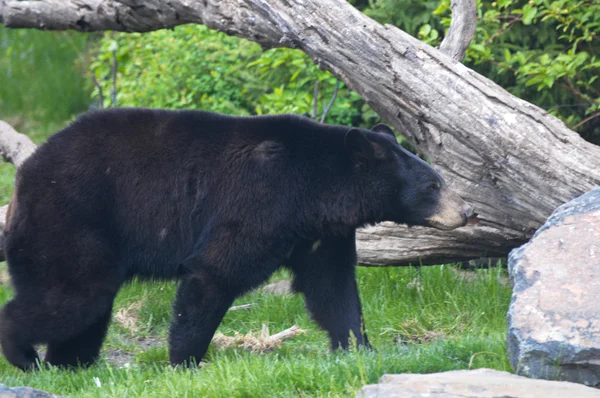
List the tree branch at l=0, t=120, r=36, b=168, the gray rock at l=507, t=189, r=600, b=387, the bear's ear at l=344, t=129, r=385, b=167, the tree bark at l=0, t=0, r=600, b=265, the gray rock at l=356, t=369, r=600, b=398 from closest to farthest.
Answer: the gray rock at l=356, t=369, r=600, b=398 < the gray rock at l=507, t=189, r=600, b=387 < the bear's ear at l=344, t=129, r=385, b=167 < the tree bark at l=0, t=0, r=600, b=265 < the tree branch at l=0, t=120, r=36, b=168

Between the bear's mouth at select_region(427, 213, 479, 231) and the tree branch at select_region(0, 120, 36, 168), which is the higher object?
the bear's mouth at select_region(427, 213, 479, 231)

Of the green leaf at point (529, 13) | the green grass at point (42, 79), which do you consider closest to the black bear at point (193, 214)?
the green leaf at point (529, 13)

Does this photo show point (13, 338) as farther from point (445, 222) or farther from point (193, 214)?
point (445, 222)

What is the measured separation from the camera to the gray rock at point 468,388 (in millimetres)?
3262

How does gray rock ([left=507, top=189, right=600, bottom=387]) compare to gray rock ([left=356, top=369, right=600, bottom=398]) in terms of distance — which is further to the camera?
gray rock ([left=507, top=189, right=600, bottom=387])

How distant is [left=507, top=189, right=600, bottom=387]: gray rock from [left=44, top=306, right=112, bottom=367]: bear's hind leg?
8.61ft

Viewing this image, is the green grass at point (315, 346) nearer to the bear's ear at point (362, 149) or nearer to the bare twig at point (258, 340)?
the bare twig at point (258, 340)

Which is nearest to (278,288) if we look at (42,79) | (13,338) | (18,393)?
A: (13,338)

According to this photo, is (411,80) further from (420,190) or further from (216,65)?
A: (216,65)

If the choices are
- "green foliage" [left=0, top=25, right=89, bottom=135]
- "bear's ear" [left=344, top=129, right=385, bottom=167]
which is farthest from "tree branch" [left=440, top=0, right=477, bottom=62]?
"green foliage" [left=0, top=25, right=89, bottom=135]

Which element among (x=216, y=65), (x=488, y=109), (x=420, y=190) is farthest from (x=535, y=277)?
(x=216, y=65)

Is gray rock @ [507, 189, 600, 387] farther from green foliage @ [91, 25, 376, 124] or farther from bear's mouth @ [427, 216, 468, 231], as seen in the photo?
green foliage @ [91, 25, 376, 124]

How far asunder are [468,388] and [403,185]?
210 cm

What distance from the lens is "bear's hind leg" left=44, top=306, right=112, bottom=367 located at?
5.35 metres
